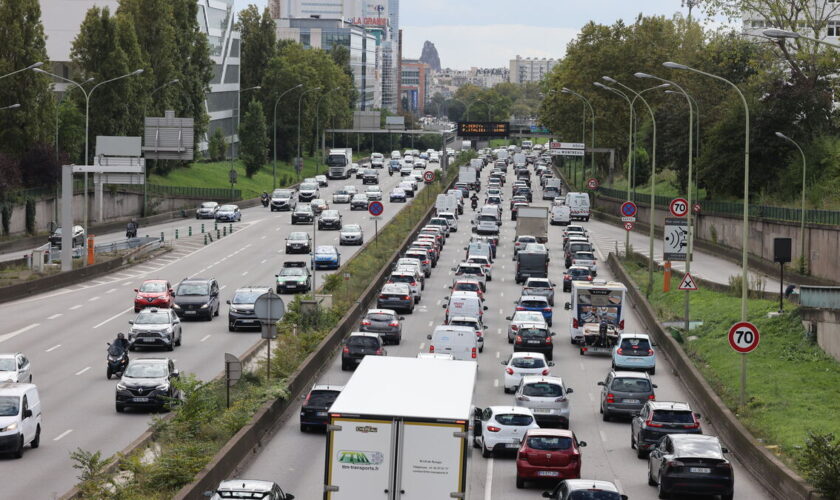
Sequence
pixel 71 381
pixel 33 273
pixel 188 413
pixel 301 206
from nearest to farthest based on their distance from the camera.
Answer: pixel 188 413, pixel 71 381, pixel 33 273, pixel 301 206

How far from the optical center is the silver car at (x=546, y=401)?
1266 inches

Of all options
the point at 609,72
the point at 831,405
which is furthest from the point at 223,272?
the point at 609,72

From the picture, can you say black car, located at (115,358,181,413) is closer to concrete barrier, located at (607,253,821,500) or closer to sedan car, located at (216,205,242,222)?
concrete barrier, located at (607,253,821,500)

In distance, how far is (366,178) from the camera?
433 feet

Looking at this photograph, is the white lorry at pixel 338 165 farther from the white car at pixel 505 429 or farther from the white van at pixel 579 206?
the white car at pixel 505 429

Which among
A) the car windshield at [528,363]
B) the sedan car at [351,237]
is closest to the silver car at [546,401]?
the car windshield at [528,363]

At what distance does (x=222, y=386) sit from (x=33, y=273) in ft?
94.0

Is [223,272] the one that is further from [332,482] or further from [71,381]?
[332,482]

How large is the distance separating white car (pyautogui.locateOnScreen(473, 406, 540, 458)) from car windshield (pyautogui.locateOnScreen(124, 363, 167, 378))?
29.5ft

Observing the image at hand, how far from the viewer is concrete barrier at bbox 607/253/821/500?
24734 millimetres

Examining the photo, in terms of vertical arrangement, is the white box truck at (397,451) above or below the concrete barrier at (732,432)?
above

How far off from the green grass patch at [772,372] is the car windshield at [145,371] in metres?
14.3

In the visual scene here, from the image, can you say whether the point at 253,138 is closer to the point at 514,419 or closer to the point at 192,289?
the point at 192,289

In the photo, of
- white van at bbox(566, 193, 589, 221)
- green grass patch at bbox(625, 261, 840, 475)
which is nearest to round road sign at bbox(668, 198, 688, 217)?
green grass patch at bbox(625, 261, 840, 475)
